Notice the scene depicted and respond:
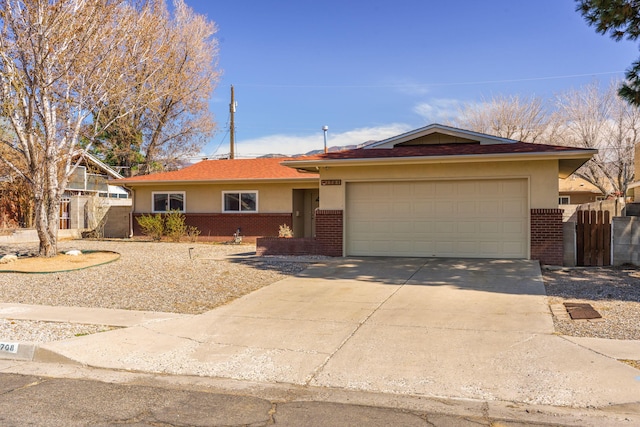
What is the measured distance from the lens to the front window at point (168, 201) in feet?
83.0

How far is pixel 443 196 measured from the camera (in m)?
15.5

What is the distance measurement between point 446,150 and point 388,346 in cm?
939

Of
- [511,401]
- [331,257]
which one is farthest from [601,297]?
[331,257]

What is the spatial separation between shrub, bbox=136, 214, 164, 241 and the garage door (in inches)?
439

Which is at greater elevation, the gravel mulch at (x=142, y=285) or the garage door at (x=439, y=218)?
the garage door at (x=439, y=218)

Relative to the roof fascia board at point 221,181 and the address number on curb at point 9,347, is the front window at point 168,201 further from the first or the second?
the address number on curb at point 9,347

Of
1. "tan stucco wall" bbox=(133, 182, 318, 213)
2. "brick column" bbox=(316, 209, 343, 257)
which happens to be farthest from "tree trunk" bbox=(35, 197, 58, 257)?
"tan stucco wall" bbox=(133, 182, 318, 213)

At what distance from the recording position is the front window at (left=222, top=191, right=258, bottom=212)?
2422 cm

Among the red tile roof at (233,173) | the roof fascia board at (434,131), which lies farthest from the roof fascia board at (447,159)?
the red tile roof at (233,173)

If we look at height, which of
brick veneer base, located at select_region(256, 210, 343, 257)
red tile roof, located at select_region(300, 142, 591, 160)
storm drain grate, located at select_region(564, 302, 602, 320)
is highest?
red tile roof, located at select_region(300, 142, 591, 160)

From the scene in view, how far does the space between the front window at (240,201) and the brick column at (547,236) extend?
12792 mm

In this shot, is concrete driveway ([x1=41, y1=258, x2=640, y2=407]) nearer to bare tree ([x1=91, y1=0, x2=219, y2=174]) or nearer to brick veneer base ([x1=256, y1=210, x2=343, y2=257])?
brick veneer base ([x1=256, y1=210, x2=343, y2=257])

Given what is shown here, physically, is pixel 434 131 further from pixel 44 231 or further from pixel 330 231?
pixel 44 231

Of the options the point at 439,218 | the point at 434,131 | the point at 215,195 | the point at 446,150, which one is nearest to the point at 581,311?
the point at 439,218
